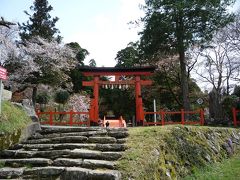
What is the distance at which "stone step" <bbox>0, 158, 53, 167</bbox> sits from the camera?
6.70 m

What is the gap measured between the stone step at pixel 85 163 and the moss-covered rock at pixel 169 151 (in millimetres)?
262

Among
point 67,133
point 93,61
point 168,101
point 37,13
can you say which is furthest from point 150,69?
point 93,61

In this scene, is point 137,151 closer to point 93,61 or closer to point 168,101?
point 168,101

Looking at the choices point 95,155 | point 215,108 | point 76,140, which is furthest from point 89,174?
point 215,108

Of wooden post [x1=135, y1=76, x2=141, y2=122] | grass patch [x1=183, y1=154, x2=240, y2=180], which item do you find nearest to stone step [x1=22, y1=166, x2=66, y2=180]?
grass patch [x1=183, y1=154, x2=240, y2=180]

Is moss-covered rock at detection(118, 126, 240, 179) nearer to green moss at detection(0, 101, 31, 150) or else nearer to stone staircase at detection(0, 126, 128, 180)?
stone staircase at detection(0, 126, 128, 180)

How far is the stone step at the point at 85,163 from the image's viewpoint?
20.2 feet

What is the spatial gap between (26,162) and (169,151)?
3.76m

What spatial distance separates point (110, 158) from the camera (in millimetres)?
6621

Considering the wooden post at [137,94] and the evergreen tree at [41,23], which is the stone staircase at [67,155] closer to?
the wooden post at [137,94]

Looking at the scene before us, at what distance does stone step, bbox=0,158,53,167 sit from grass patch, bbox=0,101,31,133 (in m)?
0.87

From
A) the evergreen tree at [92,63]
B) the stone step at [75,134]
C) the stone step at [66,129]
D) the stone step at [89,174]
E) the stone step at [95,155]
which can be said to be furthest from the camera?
the evergreen tree at [92,63]

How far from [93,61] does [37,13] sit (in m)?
13.3

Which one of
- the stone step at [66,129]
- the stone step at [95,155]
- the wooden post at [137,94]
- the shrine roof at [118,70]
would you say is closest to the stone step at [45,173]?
the stone step at [95,155]
